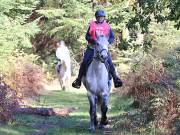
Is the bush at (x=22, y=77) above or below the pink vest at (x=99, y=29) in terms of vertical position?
below

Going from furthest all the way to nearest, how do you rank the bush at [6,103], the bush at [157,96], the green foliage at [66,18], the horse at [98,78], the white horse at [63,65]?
the green foliage at [66,18] → the white horse at [63,65] → the bush at [6,103] → the horse at [98,78] → the bush at [157,96]

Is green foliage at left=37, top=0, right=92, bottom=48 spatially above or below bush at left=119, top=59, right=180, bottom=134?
below

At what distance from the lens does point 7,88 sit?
619 inches

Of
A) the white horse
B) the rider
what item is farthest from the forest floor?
the white horse

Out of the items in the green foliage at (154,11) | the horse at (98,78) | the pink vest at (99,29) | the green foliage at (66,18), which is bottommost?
the green foliage at (66,18)

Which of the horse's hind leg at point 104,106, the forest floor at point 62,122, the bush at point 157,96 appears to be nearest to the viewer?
the bush at point 157,96

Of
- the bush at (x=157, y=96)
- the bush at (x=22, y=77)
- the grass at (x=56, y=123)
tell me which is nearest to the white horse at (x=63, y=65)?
the bush at (x=22, y=77)

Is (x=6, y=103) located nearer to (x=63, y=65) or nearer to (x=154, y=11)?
(x=154, y=11)

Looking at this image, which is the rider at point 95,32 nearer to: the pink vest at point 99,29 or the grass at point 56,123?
the pink vest at point 99,29

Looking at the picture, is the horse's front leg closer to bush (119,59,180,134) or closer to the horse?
the horse

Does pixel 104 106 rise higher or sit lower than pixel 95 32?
lower

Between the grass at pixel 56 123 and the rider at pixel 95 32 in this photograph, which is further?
the rider at pixel 95 32

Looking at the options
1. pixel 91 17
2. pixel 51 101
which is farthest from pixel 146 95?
pixel 91 17

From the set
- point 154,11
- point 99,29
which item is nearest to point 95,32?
point 99,29
